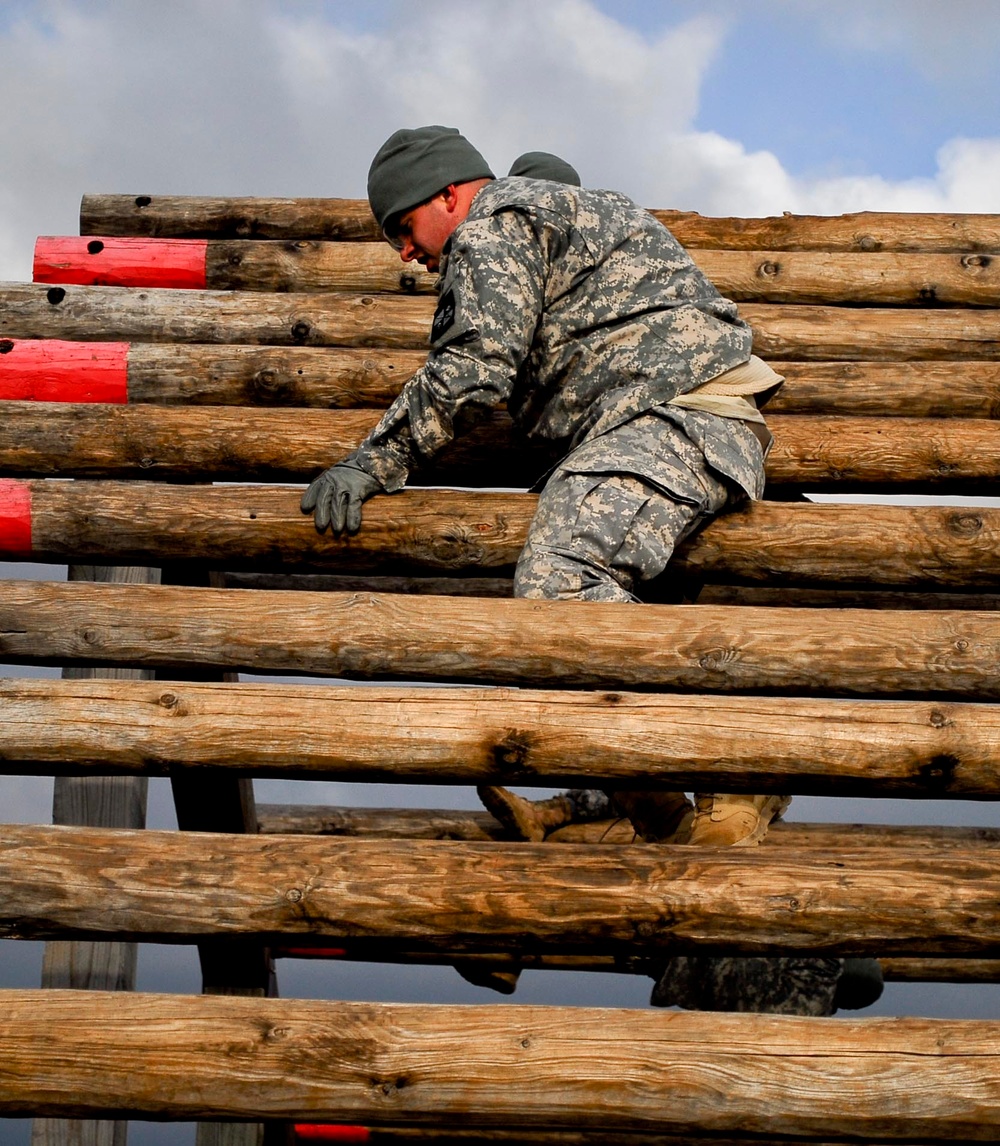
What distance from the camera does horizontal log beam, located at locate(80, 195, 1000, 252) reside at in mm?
6215

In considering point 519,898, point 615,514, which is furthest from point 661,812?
point 519,898

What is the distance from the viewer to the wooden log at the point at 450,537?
408 cm

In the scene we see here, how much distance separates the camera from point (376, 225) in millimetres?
6242

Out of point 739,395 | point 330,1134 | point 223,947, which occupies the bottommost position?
point 330,1134

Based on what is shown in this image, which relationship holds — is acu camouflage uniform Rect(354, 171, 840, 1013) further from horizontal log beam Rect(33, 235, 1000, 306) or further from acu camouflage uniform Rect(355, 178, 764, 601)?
horizontal log beam Rect(33, 235, 1000, 306)

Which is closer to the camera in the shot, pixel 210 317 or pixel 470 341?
pixel 470 341

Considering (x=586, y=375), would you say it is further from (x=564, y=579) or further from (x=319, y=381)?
(x=319, y=381)

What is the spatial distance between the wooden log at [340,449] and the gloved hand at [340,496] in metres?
0.37

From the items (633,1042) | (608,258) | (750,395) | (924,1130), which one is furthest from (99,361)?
(924,1130)

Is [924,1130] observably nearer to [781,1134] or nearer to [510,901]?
[781,1134]

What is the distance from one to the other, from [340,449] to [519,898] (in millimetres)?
1991

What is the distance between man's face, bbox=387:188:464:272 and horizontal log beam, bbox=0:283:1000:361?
76cm

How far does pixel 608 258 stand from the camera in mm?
4301

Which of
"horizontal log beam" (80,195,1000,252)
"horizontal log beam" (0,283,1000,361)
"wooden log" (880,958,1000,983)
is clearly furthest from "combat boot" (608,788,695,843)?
"horizontal log beam" (80,195,1000,252)
